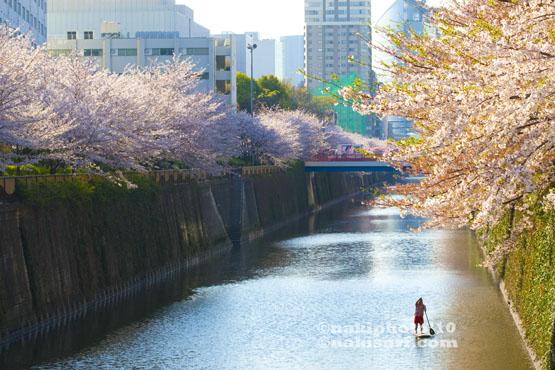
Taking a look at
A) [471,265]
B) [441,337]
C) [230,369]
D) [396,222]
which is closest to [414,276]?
[471,265]

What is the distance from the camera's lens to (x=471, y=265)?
53.5 metres

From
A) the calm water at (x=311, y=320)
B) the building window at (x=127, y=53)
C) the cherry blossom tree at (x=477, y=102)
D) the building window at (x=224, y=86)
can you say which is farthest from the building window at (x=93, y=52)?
the cherry blossom tree at (x=477, y=102)

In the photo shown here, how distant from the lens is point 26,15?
99438mm

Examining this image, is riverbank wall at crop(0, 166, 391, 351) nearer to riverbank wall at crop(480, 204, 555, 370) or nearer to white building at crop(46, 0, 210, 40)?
riverbank wall at crop(480, 204, 555, 370)

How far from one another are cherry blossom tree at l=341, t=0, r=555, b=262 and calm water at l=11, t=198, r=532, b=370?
32.2 feet

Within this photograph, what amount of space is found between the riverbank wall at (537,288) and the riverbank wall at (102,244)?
57.9 feet

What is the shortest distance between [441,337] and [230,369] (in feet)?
28.6

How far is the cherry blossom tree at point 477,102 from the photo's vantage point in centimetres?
1584

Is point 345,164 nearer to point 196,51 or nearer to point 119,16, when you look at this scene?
point 196,51

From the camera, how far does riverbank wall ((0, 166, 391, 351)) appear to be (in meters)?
33.5

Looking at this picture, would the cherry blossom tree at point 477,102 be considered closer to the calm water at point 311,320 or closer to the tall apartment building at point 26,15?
the calm water at point 311,320

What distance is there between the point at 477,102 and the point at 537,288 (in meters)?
12.6

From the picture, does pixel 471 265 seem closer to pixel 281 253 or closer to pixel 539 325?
pixel 281 253

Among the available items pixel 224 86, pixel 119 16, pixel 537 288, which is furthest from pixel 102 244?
pixel 119 16
